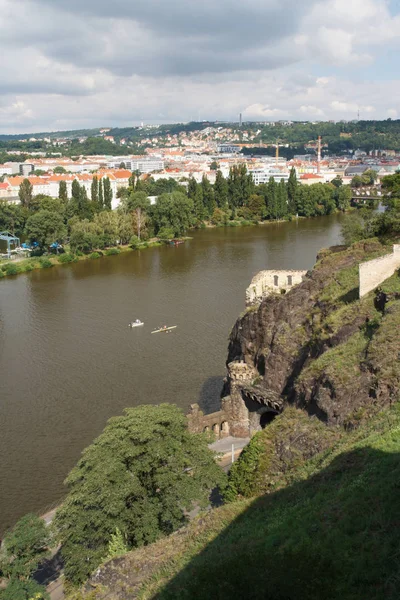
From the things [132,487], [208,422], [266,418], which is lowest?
[266,418]

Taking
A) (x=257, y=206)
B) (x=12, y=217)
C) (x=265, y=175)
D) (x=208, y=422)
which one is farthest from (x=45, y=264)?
(x=265, y=175)

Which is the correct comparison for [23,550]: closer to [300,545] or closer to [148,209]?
[300,545]

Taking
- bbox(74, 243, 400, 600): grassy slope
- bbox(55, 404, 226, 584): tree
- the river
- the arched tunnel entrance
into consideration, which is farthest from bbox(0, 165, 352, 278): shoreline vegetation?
bbox(74, 243, 400, 600): grassy slope

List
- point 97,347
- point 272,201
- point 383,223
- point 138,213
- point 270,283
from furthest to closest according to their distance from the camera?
point 272,201, point 138,213, point 97,347, point 270,283, point 383,223

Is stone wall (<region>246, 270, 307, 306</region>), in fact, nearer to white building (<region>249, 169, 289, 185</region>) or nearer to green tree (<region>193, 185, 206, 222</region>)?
green tree (<region>193, 185, 206, 222</region>)

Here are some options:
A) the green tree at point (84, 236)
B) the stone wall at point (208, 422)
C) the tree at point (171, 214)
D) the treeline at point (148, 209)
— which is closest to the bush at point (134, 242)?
the treeline at point (148, 209)

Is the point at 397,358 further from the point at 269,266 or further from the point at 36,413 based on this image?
the point at 269,266
